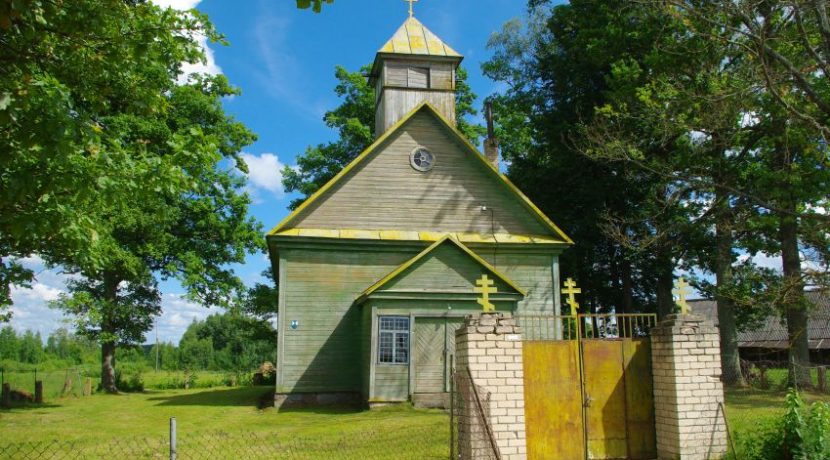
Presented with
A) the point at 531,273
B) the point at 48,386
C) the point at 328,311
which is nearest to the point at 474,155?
the point at 531,273

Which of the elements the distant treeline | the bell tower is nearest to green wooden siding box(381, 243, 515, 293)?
the bell tower

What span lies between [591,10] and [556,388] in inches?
857

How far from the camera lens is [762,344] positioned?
132 feet

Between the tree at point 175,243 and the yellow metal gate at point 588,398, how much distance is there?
21.1 meters

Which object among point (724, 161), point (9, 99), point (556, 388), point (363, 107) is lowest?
point (556, 388)

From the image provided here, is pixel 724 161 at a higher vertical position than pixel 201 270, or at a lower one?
higher

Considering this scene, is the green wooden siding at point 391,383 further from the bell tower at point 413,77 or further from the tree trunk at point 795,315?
the tree trunk at point 795,315

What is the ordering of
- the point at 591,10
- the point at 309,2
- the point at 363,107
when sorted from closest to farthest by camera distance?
the point at 309,2, the point at 591,10, the point at 363,107

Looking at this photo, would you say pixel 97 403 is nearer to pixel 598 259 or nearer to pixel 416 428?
pixel 416 428

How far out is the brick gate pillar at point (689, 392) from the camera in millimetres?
9461

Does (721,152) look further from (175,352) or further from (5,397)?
(175,352)

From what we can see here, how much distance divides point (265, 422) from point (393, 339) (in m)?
3.94

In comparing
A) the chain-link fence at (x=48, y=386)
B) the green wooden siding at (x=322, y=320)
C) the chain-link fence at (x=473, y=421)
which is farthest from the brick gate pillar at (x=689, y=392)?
the chain-link fence at (x=48, y=386)

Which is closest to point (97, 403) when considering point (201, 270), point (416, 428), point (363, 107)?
point (201, 270)
